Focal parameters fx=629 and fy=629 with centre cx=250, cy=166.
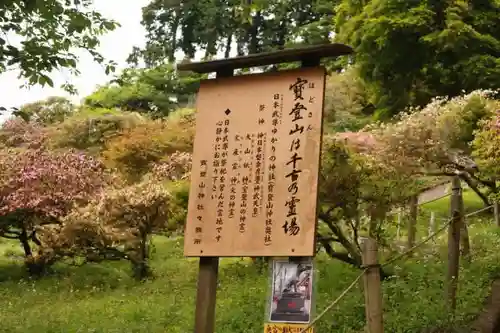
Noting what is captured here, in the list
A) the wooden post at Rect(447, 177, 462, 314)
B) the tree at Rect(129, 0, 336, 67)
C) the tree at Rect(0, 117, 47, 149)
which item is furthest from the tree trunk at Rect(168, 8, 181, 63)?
the wooden post at Rect(447, 177, 462, 314)

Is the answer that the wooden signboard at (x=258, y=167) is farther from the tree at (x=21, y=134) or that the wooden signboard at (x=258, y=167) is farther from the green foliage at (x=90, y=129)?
the tree at (x=21, y=134)

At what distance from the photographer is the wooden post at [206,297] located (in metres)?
4.52

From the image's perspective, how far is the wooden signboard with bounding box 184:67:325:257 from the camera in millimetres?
4277

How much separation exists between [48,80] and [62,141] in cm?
1650

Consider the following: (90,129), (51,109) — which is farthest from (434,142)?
(51,109)

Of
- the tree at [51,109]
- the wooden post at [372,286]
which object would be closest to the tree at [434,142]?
the wooden post at [372,286]

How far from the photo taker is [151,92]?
27.3 meters

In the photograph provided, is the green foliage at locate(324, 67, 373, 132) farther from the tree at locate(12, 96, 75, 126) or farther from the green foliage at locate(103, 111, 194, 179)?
the tree at locate(12, 96, 75, 126)

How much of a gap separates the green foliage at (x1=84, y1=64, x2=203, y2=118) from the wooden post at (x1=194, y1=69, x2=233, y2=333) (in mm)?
22051

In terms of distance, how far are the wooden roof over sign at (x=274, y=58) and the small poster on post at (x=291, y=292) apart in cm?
146

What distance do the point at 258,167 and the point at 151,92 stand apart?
23509 millimetres

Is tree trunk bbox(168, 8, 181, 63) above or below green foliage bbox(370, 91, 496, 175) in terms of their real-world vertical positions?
above

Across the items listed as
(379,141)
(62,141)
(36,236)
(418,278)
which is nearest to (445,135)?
(379,141)

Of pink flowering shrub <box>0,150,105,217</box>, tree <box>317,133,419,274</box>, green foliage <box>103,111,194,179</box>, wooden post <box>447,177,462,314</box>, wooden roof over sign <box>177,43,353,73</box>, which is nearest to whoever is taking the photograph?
wooden roof over sign <box>177,43,353,73</box>
